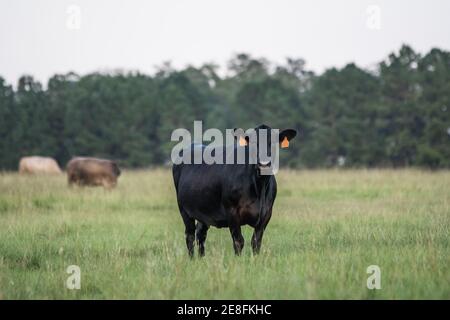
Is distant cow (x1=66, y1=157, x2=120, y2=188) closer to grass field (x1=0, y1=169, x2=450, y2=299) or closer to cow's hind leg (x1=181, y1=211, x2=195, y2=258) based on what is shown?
grass field (x1=0, y1=169, x2=450, y2=299)

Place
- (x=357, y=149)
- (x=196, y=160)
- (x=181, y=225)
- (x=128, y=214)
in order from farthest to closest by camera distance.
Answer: (x=357, y=149), (x=128, y=214), (x=181, y=225), (x=196, y=160)

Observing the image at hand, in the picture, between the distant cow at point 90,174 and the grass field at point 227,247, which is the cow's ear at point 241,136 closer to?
the grass field at point 227,247

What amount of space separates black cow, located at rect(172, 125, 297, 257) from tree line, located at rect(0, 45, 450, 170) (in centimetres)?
2130

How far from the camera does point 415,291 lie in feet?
19.5

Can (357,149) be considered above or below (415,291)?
above

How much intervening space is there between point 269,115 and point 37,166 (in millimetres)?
13392

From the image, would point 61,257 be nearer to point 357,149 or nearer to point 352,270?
point 352,270

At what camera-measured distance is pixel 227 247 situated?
9.45 m

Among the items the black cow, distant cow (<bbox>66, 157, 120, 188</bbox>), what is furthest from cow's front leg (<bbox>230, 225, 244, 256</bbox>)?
distant cow (<bbox>66, 157, 120, 188</bbox>)

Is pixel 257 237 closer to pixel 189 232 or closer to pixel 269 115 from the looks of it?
pixel 189 232

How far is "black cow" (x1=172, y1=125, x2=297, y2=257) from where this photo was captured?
820 centimetres
